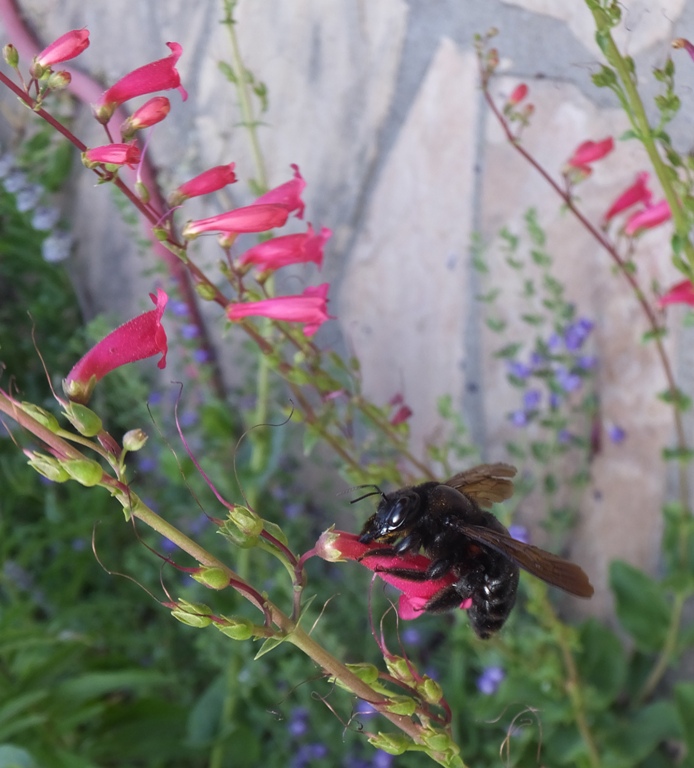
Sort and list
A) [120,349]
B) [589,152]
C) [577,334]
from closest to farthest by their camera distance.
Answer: [120,349] < [589,152] < [577,334]

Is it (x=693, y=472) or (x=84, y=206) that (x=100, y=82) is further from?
(x=693, y=472)

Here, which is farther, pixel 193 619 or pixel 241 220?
pixel 241 220

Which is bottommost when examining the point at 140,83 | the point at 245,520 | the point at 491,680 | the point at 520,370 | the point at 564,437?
the point at 491,680

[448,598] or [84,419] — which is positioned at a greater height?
[84,419]

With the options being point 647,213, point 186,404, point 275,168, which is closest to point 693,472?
point 647,213

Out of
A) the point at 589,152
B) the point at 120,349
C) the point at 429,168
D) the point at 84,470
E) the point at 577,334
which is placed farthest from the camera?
the point at 429,168

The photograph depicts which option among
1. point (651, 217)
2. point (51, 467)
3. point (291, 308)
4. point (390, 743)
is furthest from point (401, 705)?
point (651, 217)

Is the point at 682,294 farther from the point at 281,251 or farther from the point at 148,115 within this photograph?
the point at 148,115
